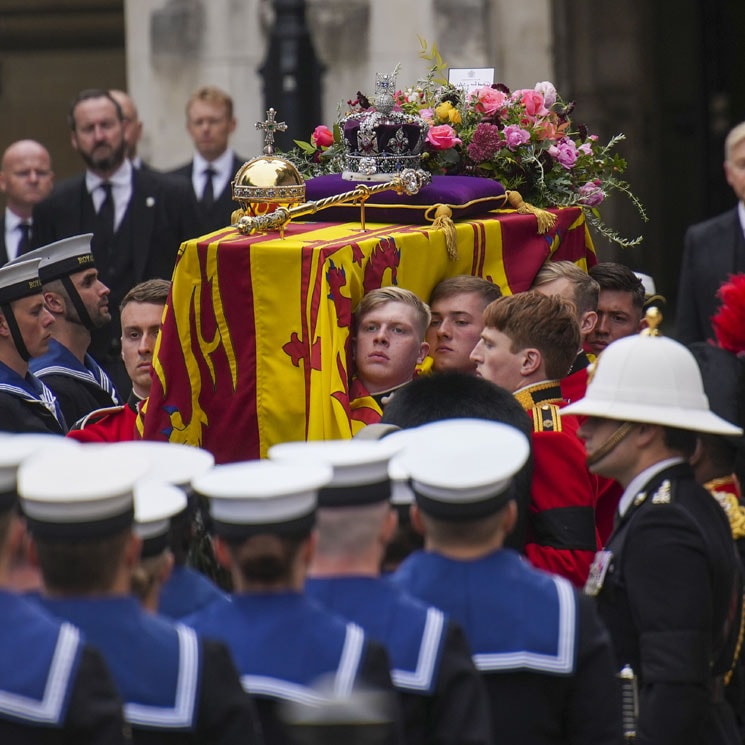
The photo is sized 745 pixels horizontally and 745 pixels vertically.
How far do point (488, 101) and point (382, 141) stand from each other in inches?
25.7

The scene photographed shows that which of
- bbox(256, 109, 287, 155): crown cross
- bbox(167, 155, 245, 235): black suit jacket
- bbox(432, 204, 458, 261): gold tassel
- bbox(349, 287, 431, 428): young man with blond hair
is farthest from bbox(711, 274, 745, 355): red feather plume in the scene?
bbox(167, 155, 245, 235): black suit jacket

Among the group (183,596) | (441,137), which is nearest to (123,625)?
(183,596)

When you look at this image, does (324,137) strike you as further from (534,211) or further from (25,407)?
(25,407)

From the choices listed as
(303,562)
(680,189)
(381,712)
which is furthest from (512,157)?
(680,189)

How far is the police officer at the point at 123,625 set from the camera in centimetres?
294

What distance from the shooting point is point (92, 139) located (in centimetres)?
891

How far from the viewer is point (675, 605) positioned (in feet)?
11.7

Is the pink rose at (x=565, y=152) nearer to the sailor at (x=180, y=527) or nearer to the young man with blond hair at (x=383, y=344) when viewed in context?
the young man with blond hair at (x=383, y=344)

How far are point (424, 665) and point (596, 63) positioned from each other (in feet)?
35.2

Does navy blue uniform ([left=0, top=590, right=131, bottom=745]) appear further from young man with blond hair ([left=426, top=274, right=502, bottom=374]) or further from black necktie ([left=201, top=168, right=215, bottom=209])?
black necktie ([left=201, top=168, right=215, bottom=209])

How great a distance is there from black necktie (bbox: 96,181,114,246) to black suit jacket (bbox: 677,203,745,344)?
9.32 ft

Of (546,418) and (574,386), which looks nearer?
(546,418)

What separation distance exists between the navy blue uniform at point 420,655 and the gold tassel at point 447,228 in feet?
8.41

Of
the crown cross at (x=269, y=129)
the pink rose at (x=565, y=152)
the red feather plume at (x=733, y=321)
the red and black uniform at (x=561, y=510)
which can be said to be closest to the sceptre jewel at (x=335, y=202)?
the crown cross at (x=269, y=129)
